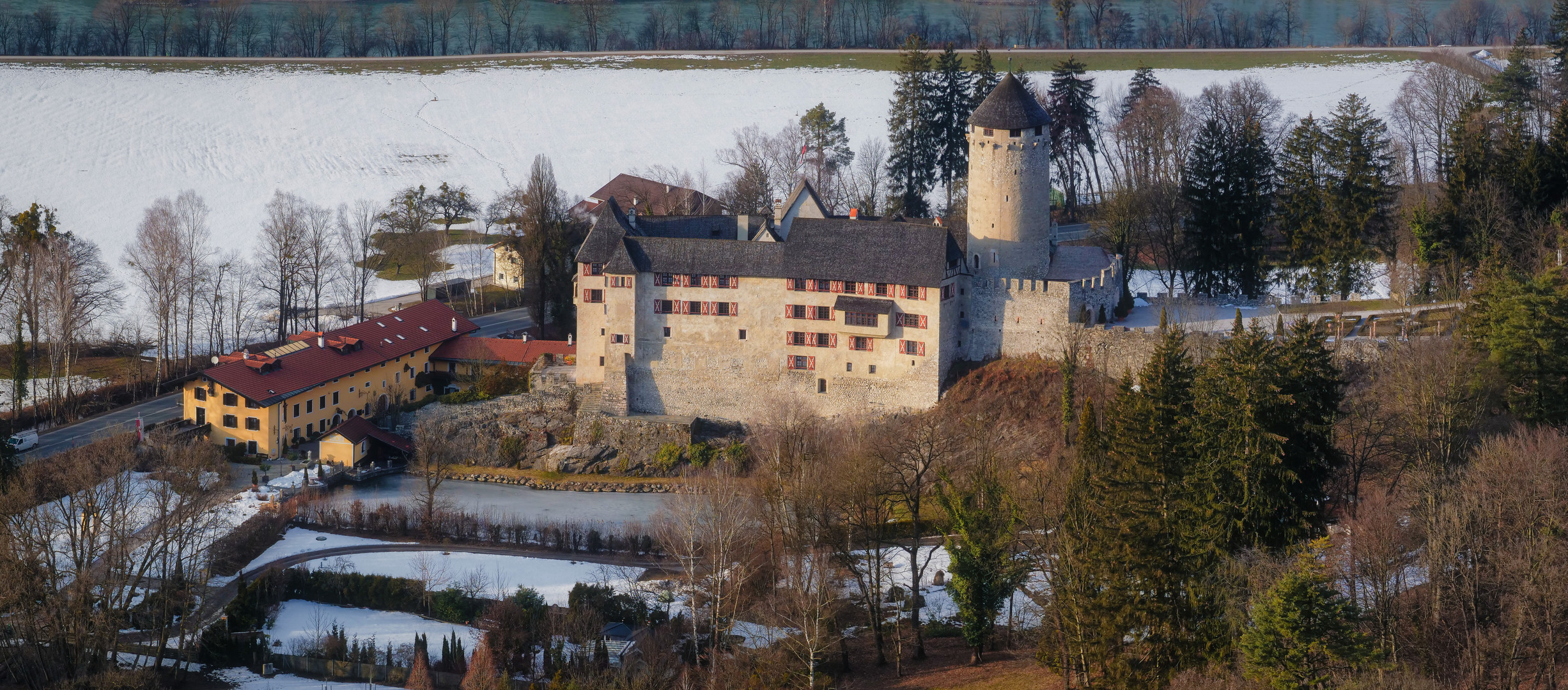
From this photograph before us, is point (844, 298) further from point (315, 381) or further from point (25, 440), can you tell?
point (25, 440)

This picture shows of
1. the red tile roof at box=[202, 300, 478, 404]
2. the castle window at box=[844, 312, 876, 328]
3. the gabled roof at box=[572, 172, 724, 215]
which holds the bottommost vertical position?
the red tile roof at box=[202, 300, 478, 404]

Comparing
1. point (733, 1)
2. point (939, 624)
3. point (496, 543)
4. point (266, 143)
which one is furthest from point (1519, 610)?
point (733, 1)

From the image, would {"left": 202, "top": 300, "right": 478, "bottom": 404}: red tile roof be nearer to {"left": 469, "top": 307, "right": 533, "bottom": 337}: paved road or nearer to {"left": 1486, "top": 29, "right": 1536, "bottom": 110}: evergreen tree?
{"left": 469, "top": 307, "right": 533, "bottom": 337}: paved road

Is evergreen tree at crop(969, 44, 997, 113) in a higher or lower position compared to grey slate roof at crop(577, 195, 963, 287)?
higher

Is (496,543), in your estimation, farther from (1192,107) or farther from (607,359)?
(1192,107)

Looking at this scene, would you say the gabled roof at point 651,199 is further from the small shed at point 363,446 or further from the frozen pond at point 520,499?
the frozen pond at point 520,499

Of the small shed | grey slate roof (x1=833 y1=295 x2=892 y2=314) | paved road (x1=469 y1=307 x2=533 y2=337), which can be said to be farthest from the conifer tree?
the small shed

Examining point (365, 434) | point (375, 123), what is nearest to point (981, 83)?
point (365, 434)
